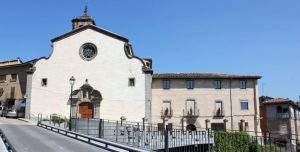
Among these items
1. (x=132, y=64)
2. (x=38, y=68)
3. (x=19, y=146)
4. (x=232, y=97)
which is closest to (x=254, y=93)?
(x=232, y=97)

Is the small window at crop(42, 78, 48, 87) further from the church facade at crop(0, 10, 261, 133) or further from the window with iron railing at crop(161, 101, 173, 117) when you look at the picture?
the window with iron railing at crop(161, 101, 173, 117)

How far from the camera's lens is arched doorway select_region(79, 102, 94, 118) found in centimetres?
4956

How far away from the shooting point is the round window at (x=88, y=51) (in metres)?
49.7

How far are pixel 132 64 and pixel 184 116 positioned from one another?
33.2ft

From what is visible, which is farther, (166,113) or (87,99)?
(166,113)

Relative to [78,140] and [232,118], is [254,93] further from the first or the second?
[78,140]

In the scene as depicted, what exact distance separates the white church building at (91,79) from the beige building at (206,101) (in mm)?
6063

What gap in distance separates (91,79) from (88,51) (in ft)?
11.3

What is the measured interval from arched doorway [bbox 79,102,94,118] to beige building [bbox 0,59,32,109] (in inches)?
340

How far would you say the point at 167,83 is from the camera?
55281mm

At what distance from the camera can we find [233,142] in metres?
39.2

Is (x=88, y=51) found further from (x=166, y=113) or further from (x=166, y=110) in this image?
(x=166, y=113)

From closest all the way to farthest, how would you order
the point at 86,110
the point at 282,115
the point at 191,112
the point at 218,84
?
the point at 86,110, the point at 191,112, the point at 218,84, the point at 282,115

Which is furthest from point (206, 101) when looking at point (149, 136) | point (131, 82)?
point (149, 136)
